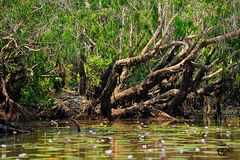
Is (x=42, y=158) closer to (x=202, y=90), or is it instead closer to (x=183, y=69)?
(x=183, y=69)

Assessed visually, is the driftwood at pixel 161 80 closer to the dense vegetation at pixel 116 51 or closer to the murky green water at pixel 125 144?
the dense vegetation at pixel 116 51

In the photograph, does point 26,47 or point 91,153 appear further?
point 26,47

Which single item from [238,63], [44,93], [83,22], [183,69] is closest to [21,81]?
[44,93]

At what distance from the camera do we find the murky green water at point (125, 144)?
36.7 feet

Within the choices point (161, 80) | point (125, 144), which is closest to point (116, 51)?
point (161, 80)

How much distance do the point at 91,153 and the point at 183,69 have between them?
1253 centimetres

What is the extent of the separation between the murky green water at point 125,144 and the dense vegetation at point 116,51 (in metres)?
4.03

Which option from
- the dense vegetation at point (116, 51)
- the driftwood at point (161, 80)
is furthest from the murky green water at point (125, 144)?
the driftwood at point (161, 80)

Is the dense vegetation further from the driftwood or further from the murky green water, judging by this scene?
the murky green water

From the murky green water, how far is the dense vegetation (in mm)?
4032

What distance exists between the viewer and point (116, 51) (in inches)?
914

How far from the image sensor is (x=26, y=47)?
64.6 feet

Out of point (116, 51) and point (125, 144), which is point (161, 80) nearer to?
point (116, 51)

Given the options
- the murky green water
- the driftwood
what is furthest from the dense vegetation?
the murky green water
